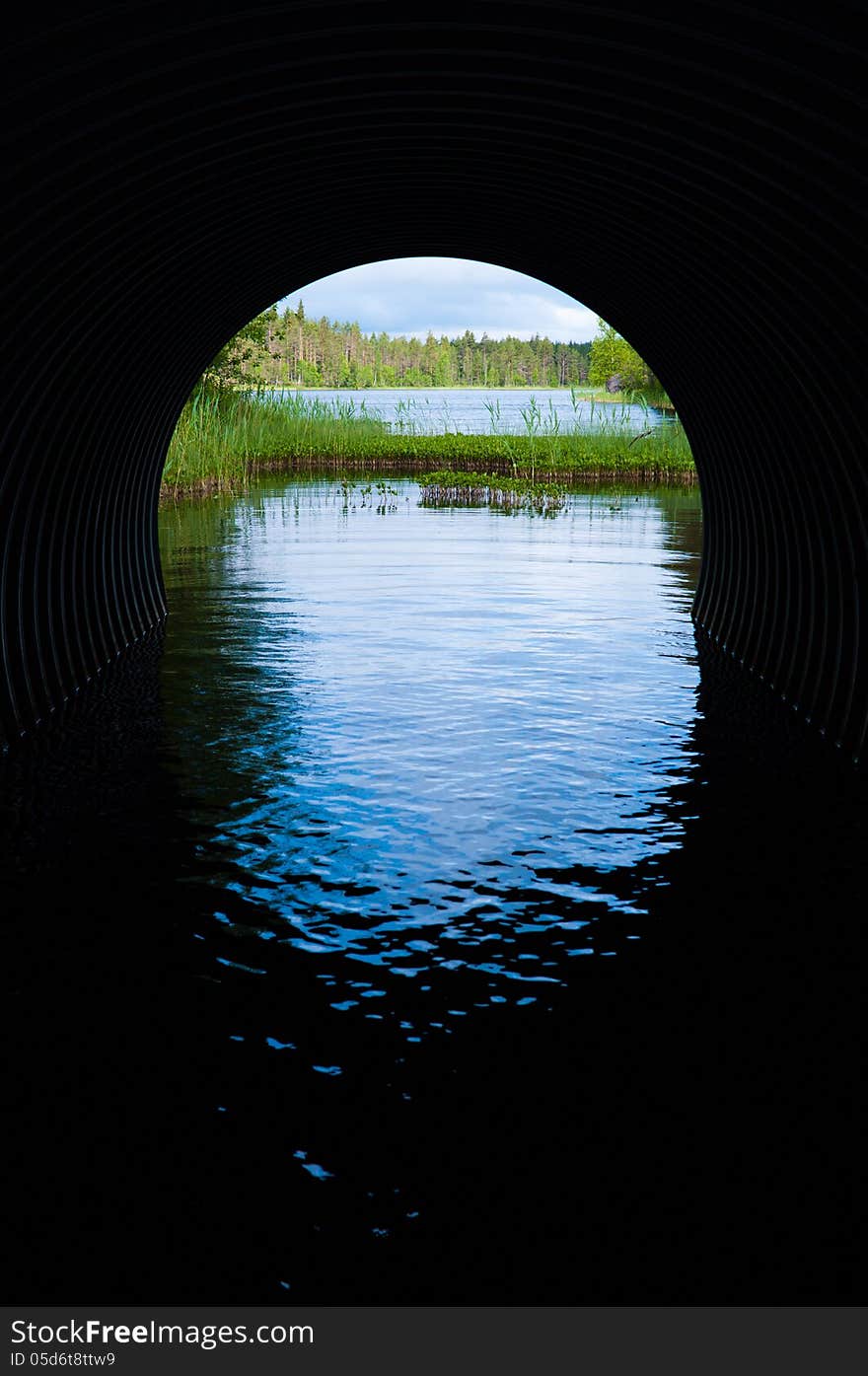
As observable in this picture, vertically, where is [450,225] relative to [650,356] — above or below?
above

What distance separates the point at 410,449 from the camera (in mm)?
36031

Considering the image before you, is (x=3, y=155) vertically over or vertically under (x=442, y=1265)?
over

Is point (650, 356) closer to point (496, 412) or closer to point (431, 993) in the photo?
point (431, 993)

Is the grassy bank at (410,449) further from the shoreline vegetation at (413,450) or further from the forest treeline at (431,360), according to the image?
the forest treeline at (431,360)

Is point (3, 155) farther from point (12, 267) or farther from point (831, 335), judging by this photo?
point (831, 335)

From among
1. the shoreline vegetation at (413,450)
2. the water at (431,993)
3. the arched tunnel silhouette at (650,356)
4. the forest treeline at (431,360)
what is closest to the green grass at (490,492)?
the shoreline vegetation at (413,450)

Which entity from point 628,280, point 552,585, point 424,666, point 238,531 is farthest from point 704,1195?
point 238,531

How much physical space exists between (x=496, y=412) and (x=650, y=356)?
2150cm

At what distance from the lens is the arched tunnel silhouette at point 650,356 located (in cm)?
391

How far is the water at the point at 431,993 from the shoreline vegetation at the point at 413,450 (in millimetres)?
21501

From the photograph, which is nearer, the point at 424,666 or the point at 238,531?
the point at 424,666

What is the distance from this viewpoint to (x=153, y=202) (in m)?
8.22

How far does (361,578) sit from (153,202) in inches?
347

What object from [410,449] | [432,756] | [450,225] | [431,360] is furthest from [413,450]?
[431,360]
